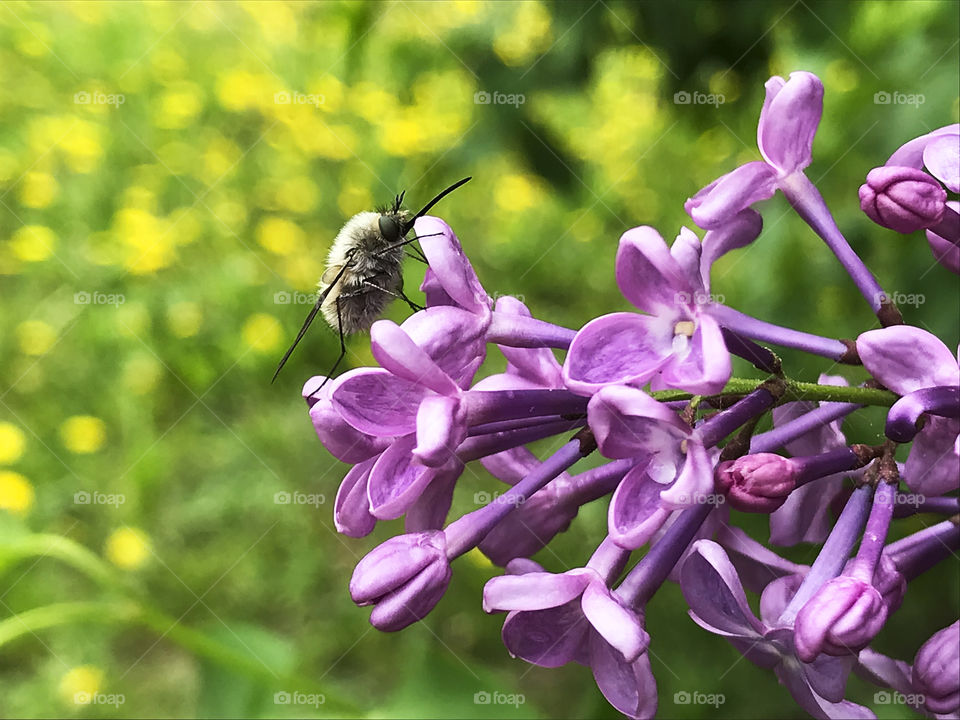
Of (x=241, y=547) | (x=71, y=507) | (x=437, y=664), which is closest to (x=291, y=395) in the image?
(x=241, y=547)

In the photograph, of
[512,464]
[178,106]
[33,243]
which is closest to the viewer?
[512,464]

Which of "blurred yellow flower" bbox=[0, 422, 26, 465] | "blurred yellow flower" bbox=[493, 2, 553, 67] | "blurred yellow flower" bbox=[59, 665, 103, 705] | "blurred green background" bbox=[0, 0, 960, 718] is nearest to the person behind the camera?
"blurred green background" bbox=[0, 0, 960, 718]

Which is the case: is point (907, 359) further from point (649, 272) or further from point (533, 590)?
point (533, 590)

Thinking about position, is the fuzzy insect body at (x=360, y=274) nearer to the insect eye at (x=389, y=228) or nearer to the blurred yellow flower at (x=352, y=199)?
the insect eye at (x=389, y=228)

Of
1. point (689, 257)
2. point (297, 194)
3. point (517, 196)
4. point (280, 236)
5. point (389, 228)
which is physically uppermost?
point (297, 194)

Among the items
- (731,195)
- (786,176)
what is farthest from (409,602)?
(786,176)

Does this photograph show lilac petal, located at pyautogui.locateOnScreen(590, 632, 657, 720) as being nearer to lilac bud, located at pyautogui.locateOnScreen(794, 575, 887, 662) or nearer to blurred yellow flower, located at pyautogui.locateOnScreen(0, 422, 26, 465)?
lilac bud, located at pyautogui.locateOnScreen(794, 575, 887, 662)

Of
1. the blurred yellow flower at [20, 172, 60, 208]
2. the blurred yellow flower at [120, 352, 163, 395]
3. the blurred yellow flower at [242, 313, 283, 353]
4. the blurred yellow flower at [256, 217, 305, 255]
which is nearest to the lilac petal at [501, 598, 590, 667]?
the blurred yellow flower at [242, 313, 283, 353]
